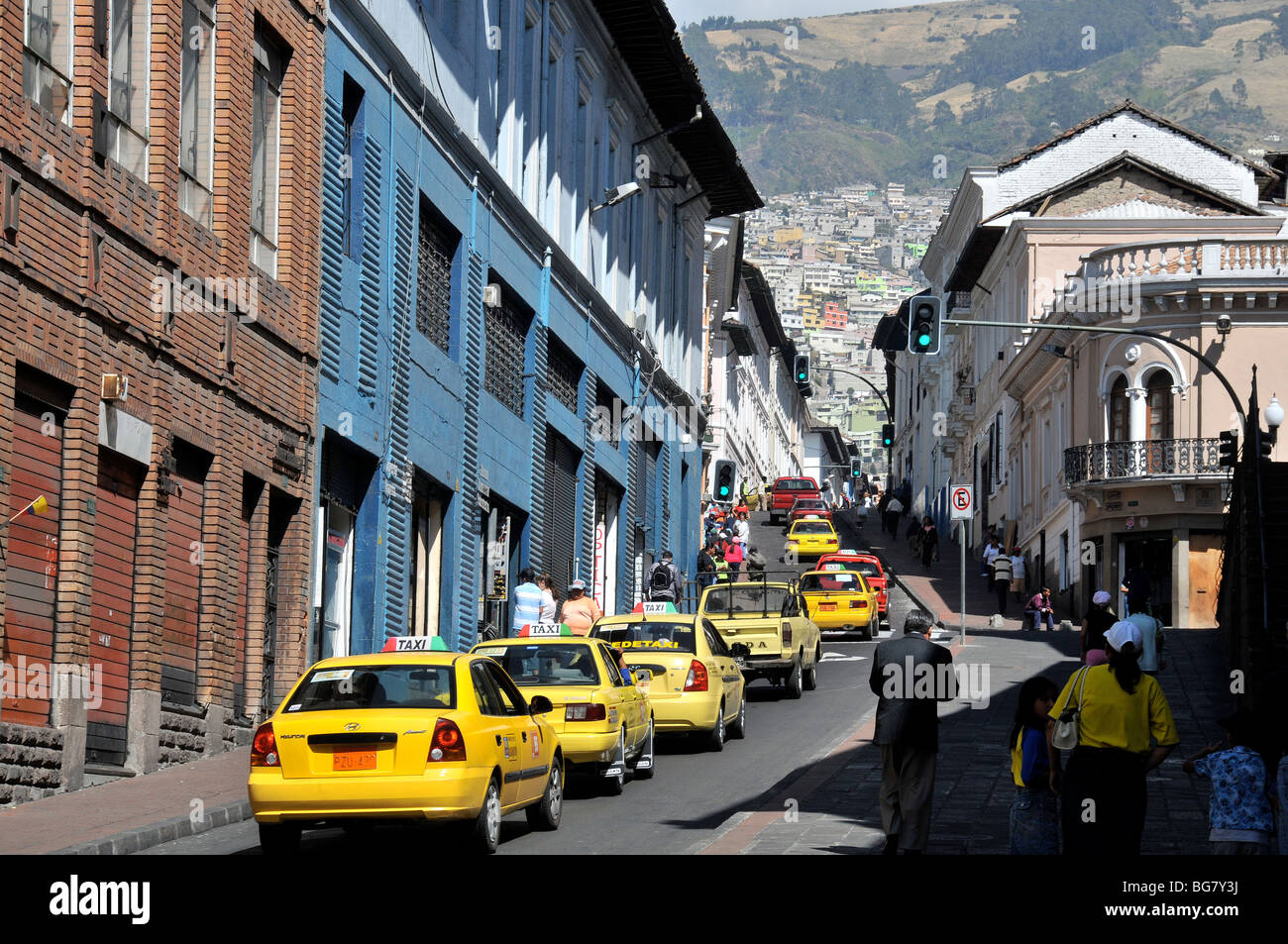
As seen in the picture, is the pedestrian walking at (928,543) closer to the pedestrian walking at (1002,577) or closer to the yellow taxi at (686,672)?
the pedestrian walking at (1002,577)

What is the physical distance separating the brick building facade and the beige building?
42.1 ft

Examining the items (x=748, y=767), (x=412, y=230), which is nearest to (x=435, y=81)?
(x=412, y=230)

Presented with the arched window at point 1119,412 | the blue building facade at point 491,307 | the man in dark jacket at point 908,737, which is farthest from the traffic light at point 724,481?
the man in dark jacket at point 908,737

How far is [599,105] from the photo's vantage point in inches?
1571

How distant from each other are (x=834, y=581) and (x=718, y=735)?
754 inches

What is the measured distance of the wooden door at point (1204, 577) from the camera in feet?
150

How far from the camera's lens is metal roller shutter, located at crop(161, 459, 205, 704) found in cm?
2033

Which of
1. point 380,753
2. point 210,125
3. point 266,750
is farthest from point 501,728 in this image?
point 210,125

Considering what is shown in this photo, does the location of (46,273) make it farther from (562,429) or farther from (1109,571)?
(1109,571)

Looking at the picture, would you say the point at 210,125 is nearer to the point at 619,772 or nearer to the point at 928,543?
the point at 619,772

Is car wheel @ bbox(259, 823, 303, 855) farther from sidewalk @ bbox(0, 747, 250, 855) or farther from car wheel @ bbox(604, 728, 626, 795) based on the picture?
car wheel @ bbox(604, 728, 626, 795)

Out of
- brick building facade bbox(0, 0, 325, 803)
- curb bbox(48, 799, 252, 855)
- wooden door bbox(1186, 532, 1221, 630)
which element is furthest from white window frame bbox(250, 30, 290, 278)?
wooden door bbox(1186, 532, 1221, 630)

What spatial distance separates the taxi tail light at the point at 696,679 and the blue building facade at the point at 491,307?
458 cm

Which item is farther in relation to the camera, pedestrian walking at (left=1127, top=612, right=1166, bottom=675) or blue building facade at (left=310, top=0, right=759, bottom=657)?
blue building facade at (left=310, top=0, right=759, bottom=657)
